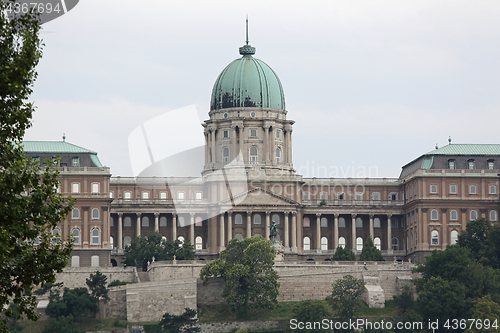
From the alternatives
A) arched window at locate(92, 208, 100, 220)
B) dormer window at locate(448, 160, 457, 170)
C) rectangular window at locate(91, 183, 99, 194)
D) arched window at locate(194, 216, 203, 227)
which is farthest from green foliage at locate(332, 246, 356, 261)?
rectangular window at locate(91, 183, 99, 194)

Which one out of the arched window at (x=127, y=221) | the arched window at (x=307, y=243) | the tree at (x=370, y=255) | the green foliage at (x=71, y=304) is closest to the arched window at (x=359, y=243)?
the arched window at (x=307, y=243)

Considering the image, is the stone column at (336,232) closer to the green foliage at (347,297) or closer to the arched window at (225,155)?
the arched window at (225,155)

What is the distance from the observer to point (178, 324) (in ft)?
364

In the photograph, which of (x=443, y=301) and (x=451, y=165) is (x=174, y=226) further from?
(x=443, y=301)

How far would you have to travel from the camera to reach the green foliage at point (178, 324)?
110 metres

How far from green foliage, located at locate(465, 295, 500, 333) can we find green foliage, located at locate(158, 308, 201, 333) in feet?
97.9

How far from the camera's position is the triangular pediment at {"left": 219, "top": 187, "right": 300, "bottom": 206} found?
150 meters

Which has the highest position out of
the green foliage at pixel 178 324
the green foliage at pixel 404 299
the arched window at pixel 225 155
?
the arched window at pixel 225 155

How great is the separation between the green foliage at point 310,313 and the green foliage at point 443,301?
1097cm

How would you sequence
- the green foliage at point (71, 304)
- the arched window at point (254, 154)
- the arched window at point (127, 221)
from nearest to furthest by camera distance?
the green foliage at point (71, 304) → the arched window at point (127, 221) → the arched window at point (254, 154)

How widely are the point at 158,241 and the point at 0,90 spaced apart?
10116 centimetres

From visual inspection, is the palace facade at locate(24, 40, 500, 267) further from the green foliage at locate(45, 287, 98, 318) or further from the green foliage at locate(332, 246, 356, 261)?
the green foliage at locate(45, 287, 98, 318)

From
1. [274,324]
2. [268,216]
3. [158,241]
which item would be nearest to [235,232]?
[268,216]

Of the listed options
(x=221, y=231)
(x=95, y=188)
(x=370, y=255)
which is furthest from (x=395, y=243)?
(x=95, y=188)
